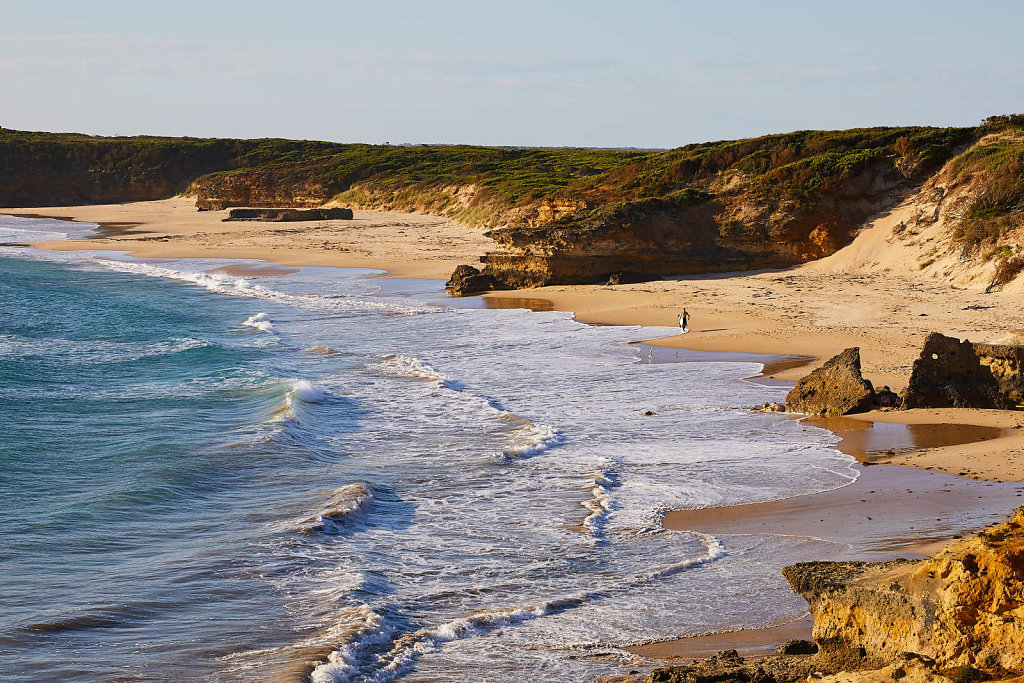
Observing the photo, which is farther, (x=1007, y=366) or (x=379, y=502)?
(x=1007, y=366)

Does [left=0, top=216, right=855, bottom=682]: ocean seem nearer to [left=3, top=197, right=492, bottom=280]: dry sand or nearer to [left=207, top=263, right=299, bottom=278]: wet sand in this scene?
[left=207, top=263, right=299, bottom=278]: wet sand

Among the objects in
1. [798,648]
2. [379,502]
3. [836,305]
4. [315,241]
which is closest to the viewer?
[798,648]

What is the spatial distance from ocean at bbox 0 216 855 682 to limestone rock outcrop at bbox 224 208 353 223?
32.1m

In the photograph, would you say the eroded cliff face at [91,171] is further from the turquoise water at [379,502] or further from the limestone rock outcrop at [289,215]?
the turquoise water at [379,502]

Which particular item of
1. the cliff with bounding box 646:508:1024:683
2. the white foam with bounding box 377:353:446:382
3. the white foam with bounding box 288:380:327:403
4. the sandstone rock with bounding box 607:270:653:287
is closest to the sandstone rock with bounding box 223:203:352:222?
the sandstone rock with bounding box 607:270:653:287

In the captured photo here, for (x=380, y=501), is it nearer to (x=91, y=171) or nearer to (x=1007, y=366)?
(x=1007, y=366)

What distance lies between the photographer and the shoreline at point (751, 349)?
33.8 feet

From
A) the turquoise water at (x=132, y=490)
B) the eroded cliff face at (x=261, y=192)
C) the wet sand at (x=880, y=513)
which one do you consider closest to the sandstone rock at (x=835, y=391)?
the wet sand at (x=880, y=513)

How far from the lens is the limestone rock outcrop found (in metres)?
54.1

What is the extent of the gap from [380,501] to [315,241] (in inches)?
1394

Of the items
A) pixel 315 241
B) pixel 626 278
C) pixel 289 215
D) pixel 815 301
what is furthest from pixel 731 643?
pixel 289 215

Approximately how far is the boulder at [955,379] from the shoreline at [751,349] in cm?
31

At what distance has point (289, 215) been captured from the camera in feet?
177

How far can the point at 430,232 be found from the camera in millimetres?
47094
